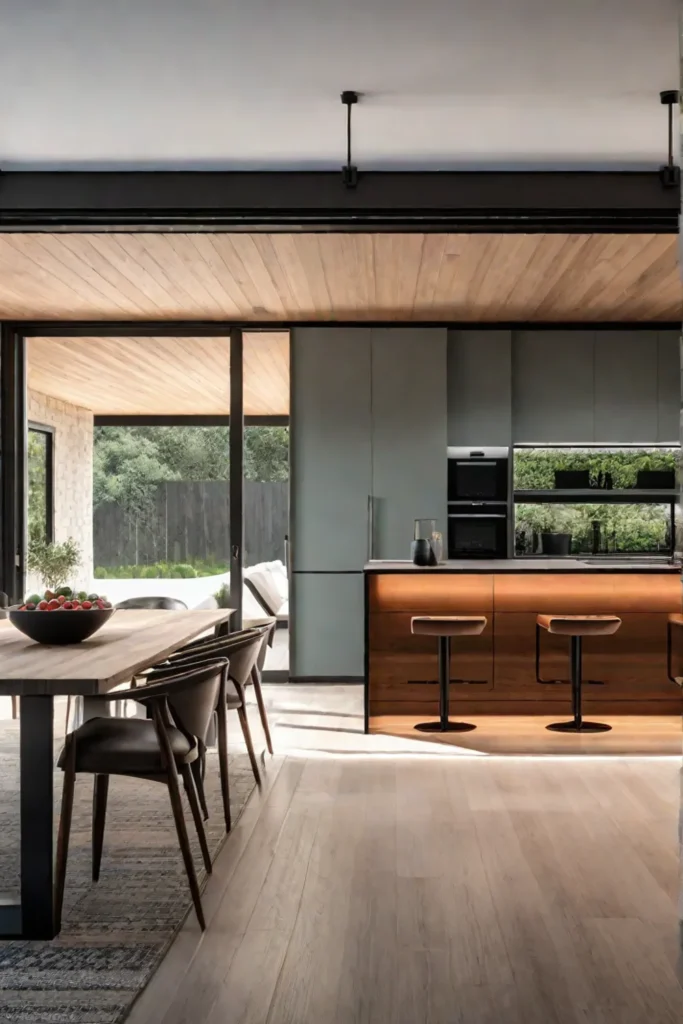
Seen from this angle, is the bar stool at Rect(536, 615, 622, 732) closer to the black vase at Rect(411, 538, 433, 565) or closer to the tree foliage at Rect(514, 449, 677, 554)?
the black vase at Rect(411, 538, 433, 565)

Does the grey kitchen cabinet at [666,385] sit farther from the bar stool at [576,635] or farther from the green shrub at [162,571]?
the green shrub at [162,571]

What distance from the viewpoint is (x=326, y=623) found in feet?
25.5

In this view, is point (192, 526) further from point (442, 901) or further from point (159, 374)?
point (442, 901)

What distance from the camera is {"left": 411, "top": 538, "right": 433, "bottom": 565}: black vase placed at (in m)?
5.93

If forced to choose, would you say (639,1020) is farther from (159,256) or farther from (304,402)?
(304,402)

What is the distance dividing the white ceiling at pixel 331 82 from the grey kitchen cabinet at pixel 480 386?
351 cm

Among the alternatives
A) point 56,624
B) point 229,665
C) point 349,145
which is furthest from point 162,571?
point 349,145

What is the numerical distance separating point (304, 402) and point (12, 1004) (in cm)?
569

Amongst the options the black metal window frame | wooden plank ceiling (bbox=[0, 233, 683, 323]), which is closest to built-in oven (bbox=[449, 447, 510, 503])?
wooden plank ceiling (bbox=[0, 233, 683, 323])

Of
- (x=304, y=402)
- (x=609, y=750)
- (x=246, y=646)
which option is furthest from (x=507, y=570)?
(x=304, y=402)

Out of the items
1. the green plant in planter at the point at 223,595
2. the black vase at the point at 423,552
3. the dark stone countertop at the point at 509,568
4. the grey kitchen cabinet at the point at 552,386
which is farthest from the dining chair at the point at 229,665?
the grey kitchen cabinet at the point at 552,386

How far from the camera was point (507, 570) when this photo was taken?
576cm

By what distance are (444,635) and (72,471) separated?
365cm

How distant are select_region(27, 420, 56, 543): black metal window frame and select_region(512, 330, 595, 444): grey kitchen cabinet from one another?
373cm
